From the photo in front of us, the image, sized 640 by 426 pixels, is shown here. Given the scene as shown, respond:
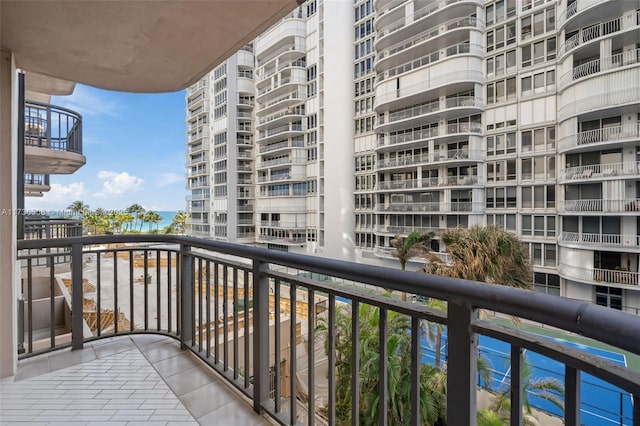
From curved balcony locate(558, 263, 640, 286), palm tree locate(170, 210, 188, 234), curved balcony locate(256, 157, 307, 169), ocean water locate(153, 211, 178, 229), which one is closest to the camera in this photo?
curved balcony locate(558, 263, 640, 286)

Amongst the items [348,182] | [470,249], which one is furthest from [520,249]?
[348,182]

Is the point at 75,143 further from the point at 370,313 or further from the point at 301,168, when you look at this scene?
the point at 301,168

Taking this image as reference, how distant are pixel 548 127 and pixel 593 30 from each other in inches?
115

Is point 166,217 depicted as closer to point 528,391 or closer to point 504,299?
point 528,391

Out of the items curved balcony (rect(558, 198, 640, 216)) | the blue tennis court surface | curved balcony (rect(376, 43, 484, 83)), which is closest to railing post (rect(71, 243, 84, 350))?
the blue tennis court surface

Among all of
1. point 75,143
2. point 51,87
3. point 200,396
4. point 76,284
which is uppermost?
point 51,87

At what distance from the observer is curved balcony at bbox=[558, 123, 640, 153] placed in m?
9.00

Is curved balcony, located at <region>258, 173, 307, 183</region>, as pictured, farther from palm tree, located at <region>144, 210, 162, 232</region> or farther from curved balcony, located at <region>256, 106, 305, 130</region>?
palm tree, located at <region>144, 210, 162, 232</region>

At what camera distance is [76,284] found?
6.98 feet

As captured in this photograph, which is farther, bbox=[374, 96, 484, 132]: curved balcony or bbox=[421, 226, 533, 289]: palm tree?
bbox=[374, 96, 484, 132]: curved balcony

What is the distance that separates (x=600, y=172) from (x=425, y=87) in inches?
272

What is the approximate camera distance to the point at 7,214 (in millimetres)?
1773

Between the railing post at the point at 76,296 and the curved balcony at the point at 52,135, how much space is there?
3.27 metres

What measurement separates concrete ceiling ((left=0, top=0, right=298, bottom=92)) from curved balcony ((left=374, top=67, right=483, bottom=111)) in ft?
42.9
